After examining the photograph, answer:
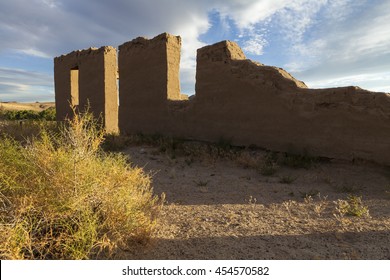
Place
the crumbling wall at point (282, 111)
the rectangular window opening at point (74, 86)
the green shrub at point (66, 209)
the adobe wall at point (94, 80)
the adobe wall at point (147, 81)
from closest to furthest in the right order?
the green shrub at point (66, 209) → the crumbling wall at point (282, 111) → the adobe wall at point (147, 81) → the adobe wall at point (94, 80) → the rectangular window opening at point (74, 86)

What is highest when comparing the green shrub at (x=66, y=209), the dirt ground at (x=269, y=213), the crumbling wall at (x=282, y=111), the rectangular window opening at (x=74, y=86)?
the rectangular window opening at (x=74, y=86)

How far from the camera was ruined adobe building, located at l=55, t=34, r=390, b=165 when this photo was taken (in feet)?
19.1

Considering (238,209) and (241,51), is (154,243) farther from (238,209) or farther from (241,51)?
(241,51)

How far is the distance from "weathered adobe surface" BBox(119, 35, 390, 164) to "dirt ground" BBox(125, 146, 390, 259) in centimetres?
56

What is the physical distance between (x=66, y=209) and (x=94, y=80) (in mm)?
8858

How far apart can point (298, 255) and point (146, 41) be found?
8.05 m

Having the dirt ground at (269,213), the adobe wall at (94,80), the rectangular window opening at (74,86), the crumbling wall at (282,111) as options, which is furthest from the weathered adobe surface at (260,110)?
the rectangular window opening at (74,86)

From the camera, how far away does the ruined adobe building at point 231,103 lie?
5.82 metres

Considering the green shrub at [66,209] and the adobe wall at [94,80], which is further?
the adobe wall at [94,80]

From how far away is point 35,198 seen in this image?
108 inches

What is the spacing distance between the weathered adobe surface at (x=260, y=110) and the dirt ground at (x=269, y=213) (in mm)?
559

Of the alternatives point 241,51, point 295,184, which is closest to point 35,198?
point 295,184

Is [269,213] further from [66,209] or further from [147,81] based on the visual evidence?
[147,81]

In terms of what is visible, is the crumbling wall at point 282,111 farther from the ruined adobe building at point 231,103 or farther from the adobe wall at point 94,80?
the adobe wall at point 94,80
